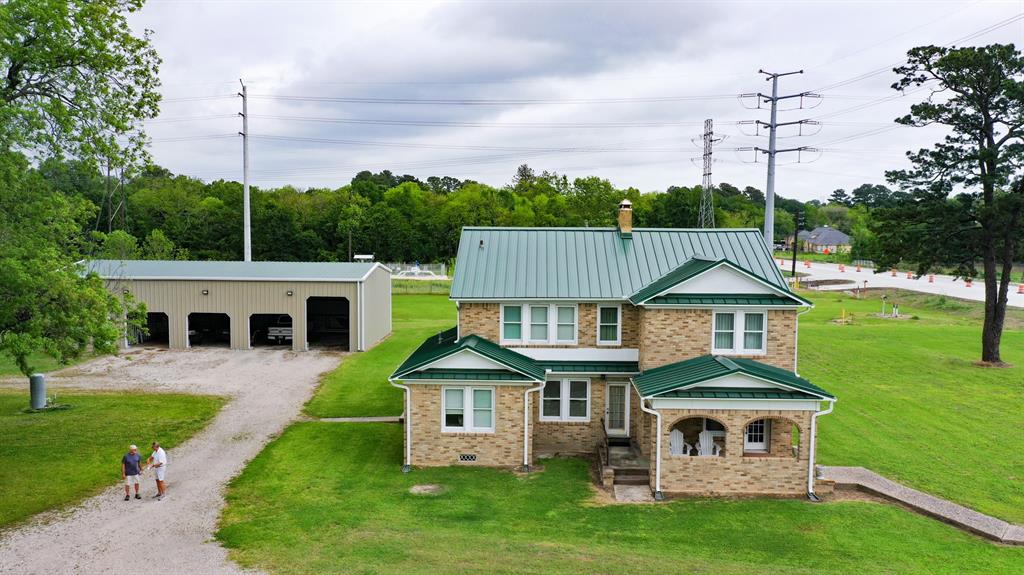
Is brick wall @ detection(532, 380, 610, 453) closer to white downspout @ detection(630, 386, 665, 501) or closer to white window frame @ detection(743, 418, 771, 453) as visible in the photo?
white downspout @ detection(630, 386, 665, 501)

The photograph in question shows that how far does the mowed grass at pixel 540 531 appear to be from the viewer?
13.3 meters

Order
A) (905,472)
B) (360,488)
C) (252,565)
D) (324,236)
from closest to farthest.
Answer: (252,565)
(360,488)
(905,472)
(324,236)

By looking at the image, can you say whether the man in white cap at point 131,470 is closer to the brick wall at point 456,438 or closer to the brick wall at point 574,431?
the brick wall at point 456,438

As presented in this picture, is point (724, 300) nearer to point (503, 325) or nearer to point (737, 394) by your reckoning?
point (737, 394)

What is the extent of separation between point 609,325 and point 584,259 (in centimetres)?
274

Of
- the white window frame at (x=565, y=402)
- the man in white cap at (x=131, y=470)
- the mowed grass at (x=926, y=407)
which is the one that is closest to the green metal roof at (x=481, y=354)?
the white window frame at (x=565, y=402)

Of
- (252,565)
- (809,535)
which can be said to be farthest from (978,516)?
(252,565)

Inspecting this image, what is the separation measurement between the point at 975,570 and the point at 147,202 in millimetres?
84302

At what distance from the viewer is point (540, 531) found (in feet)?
49.6

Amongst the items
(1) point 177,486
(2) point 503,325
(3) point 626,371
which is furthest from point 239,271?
(3) point 626,371

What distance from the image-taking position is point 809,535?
15.1 meters

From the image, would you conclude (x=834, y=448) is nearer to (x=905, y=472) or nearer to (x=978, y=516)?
(x=905, y=472)

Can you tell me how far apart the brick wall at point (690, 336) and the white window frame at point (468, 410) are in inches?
186

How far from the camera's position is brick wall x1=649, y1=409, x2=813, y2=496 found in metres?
17.5
